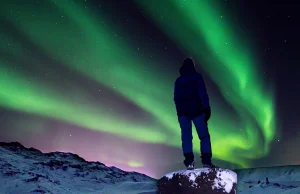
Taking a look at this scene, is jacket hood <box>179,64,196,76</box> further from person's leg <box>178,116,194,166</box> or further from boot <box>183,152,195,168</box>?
boot <box>183,152,195,168</box>

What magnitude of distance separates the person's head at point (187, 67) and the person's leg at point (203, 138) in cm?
94

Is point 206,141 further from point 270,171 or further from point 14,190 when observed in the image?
point 270,171

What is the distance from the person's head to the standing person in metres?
0.02

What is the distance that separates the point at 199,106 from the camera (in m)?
5.05

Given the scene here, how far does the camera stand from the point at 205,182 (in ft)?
13.9

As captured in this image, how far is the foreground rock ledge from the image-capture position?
421cm

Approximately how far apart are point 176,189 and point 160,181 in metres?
0.45

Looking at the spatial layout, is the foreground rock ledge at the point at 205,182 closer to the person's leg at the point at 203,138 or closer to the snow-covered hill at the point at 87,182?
the person's leg at the point at 203,138

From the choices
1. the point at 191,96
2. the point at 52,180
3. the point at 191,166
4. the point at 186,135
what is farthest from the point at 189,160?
the point at 52,180

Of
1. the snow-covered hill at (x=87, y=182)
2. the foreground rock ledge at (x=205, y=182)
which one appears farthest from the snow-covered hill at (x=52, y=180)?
the foreground rock ledge at (x=205, y=182)

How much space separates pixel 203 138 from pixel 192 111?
0.52m

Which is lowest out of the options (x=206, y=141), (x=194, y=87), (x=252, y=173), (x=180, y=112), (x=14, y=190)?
(x=14, y=190)

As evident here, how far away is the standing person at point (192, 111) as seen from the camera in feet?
16.2

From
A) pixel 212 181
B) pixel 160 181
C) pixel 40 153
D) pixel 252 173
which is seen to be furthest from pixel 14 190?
pixel 40 153
